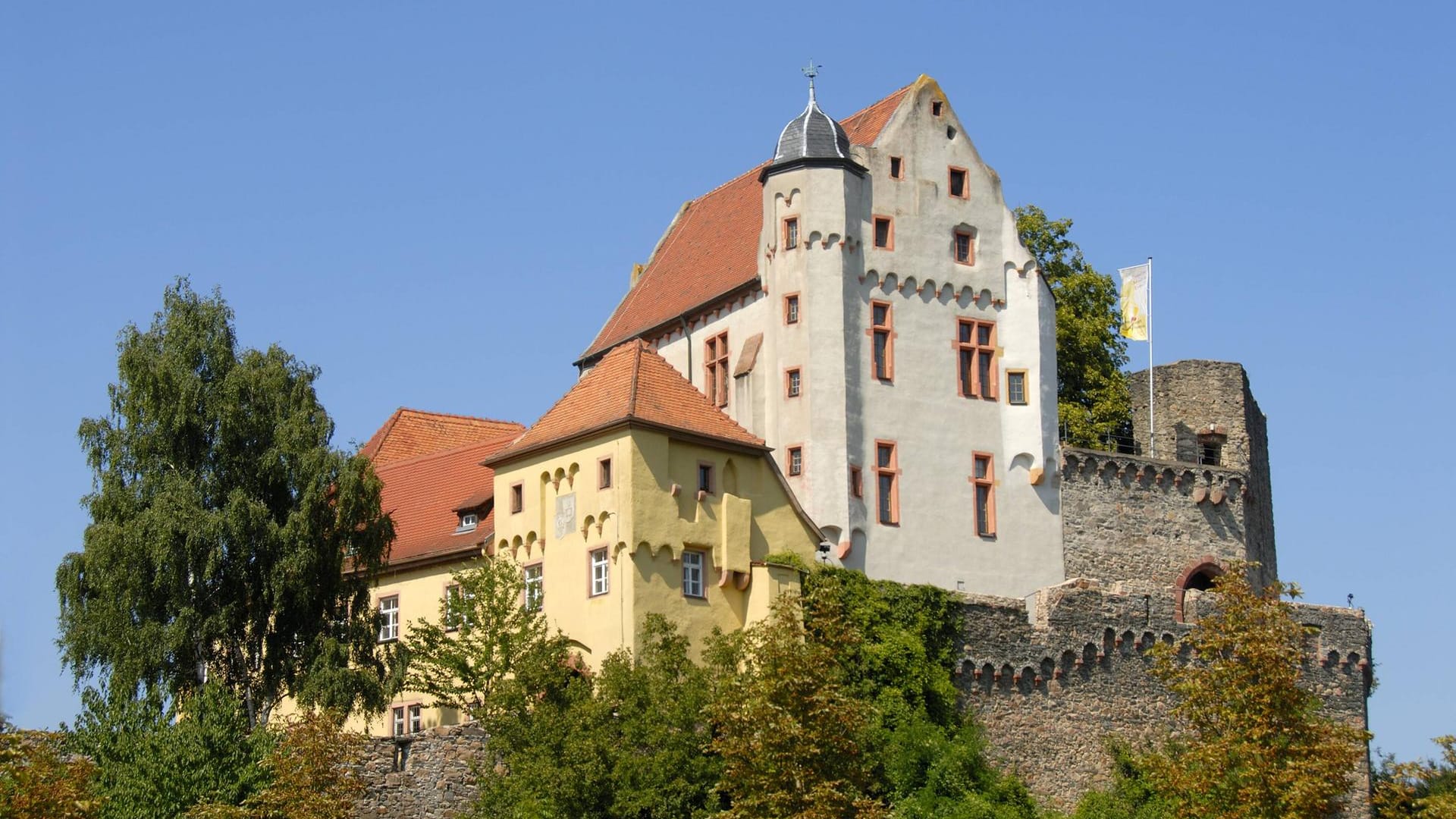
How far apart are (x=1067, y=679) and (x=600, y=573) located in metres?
10.2

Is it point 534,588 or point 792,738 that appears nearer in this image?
point 792,738

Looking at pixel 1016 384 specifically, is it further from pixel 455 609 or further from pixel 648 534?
pixel 455 609

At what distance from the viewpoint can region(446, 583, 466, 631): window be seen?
45500 mm

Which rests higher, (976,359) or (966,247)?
(966,247)

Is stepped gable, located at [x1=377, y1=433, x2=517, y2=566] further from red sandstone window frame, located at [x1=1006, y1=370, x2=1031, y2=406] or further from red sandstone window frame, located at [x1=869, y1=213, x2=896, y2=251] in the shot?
red sandstone window frame, located at [x1=1006, y1=370, x2=1031, y2=406]

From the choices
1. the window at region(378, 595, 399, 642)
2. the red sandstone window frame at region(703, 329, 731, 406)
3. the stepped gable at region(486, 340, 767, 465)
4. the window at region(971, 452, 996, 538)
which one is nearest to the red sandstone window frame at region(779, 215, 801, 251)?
the red sandstone window frame at region(703, 329, 731, 406)

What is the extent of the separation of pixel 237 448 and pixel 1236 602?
1846 cm

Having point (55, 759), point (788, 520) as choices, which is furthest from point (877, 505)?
point (55, 759)

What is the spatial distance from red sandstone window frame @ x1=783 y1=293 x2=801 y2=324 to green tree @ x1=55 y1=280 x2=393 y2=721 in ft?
33.8

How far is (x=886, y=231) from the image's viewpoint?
5450 centimetres

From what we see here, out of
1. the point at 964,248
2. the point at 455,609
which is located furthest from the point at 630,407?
the point at 964,248

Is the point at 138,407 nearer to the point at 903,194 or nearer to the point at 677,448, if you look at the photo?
the point at 677,448

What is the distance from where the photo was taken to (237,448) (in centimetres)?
4662

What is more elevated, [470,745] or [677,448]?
[677,448]
